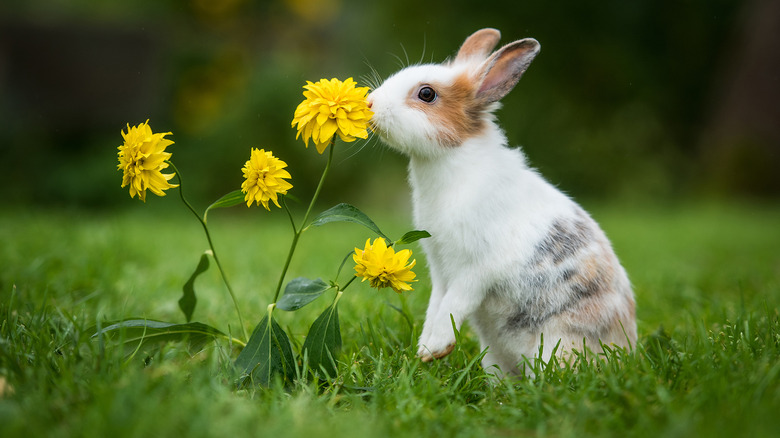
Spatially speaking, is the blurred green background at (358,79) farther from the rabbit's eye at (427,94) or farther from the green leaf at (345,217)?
the green leaf at (345,217)

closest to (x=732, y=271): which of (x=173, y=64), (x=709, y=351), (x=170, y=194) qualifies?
(x=709, y=351)

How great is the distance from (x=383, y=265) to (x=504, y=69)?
877 mm

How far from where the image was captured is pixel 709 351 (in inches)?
77.1

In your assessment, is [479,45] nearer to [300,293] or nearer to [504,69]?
[504,69]

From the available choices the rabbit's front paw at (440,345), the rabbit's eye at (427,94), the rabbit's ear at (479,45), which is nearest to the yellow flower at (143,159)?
the rabbit's eye at (427,94)

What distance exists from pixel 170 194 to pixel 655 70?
832 centimetres

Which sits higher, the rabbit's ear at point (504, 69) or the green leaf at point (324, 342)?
the rabbit's ear at point (504, 69)

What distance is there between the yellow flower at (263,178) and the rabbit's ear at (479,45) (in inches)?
38.3

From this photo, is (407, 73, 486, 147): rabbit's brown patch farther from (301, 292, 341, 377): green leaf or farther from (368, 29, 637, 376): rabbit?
(301, 292, 341, 377): green leaf

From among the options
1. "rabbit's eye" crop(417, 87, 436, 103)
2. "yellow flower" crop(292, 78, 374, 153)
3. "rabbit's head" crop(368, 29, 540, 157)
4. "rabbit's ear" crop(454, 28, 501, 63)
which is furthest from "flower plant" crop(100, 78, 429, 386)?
"rabbit's ear" crop(454, 28, 501, 63)

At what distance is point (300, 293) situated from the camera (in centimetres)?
208

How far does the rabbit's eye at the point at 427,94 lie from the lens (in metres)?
2.26

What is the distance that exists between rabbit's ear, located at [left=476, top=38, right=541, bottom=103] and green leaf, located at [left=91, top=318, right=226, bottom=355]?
4.26ft

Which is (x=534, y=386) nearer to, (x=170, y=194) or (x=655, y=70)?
(x=170, y=194)
